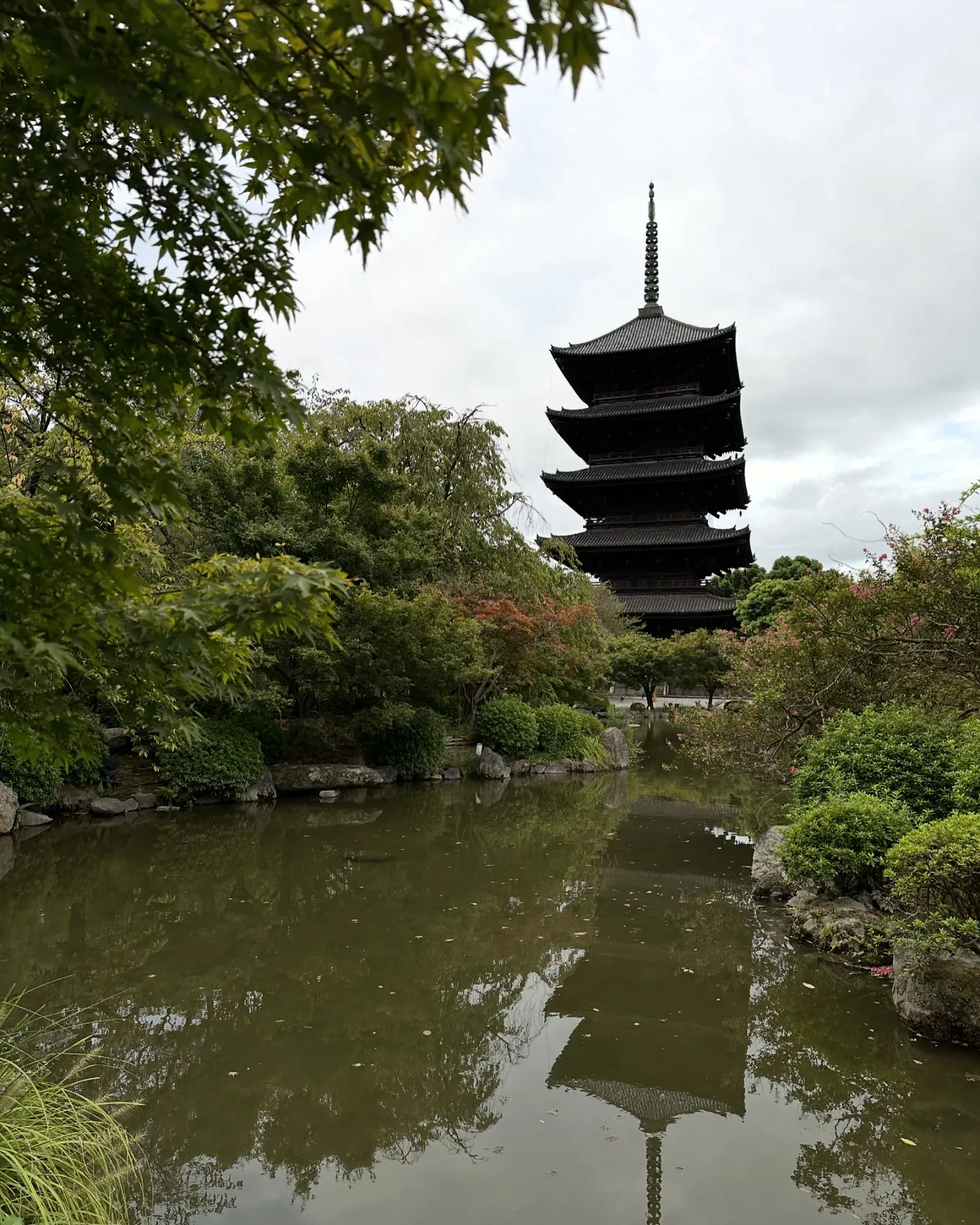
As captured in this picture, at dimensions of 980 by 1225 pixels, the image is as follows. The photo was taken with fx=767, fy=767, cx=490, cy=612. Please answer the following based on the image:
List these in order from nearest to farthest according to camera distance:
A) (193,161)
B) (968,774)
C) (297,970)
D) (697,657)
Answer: (193,161) → (297,970) → (968,774) → (697,657)

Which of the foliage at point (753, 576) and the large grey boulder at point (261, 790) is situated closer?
the large grey boulder at point (261, 790)

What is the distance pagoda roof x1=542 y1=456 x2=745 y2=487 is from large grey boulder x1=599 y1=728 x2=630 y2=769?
10.4 meters

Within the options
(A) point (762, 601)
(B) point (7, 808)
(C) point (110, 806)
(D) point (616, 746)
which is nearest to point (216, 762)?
(C) point (110, 806)

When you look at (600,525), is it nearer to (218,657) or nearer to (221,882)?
(221,882)

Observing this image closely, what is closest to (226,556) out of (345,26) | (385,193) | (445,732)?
(385,193)

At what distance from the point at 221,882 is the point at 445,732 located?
256 inches

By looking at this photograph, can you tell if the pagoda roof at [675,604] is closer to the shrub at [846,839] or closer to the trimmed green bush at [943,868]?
the shrub at [846,839]

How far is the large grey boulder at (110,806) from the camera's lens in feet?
30.4

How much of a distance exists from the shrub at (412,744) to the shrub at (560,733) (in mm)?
2893

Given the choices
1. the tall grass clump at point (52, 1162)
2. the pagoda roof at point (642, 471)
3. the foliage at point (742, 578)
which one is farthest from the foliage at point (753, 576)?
the tall grass clump at point (52, 1162)

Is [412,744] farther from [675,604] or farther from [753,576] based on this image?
[753,576]

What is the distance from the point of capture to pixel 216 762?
9.92m

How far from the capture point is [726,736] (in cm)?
787

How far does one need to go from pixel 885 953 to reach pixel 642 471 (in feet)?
67.7
